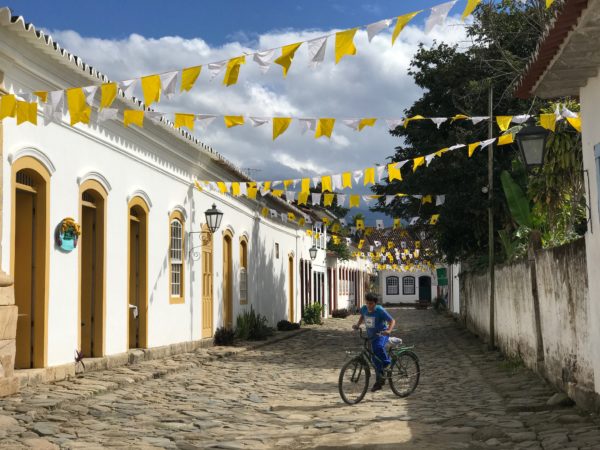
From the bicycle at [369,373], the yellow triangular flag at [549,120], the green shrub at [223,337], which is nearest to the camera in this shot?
the yellow triangular flag at [549,120]

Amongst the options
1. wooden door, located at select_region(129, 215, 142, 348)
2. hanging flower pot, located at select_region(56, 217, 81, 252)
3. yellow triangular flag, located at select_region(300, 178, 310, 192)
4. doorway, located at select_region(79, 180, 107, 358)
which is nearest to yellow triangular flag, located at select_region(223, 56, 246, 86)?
hanging flower pot, located at select_region(56, 217, 81, 252)

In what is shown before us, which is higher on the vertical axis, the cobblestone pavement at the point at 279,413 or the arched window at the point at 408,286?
the arched window at the point at 408,286

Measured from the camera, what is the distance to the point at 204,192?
17.1 metres

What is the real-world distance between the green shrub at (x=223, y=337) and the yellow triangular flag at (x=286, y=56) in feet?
37.8

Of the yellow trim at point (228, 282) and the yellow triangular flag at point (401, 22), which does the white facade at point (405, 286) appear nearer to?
the yellow trim at point (228, 282)

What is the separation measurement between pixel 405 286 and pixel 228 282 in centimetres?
4304

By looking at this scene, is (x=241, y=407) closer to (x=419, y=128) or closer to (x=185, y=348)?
(x=185, y=348)

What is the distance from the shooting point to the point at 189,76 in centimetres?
682

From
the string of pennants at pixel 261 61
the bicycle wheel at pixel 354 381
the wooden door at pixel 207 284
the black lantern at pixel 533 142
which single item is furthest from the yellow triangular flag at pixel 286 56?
the wooden door at pixel 207 284

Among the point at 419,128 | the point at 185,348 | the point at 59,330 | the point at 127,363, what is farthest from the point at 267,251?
the point at 59,330

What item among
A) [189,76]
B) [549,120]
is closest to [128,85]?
[189,76]

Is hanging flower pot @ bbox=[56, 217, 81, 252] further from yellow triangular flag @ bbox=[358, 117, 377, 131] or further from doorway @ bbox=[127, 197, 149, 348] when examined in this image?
yellow triangular flag @ bbox=[358, 117, 377, 131]

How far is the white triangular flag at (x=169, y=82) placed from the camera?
6848 mm

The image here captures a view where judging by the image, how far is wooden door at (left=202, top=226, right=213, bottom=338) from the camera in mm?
16928
